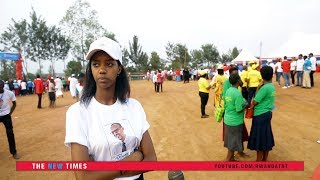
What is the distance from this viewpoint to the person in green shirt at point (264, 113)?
4641 mm

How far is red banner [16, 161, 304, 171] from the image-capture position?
137 cm

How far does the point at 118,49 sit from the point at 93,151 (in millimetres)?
680

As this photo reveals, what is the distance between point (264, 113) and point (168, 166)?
375 cm

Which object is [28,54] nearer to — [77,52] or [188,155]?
[77,52]

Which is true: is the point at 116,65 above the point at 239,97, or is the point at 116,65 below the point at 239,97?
above

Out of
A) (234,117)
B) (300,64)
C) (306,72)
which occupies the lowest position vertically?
(234,117)

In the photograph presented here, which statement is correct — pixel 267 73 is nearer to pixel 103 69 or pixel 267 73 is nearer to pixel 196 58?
pixel 103 69

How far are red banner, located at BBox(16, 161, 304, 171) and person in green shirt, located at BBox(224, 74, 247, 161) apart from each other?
3396mm

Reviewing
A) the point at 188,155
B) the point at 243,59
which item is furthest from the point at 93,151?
the point at 243,59

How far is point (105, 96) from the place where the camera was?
1868mm

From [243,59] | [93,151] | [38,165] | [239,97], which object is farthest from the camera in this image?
[243,59]

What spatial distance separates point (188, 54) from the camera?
45.0m

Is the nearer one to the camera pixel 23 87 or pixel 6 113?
pixel 6 113

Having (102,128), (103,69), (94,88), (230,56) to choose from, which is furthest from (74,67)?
(102,128)
